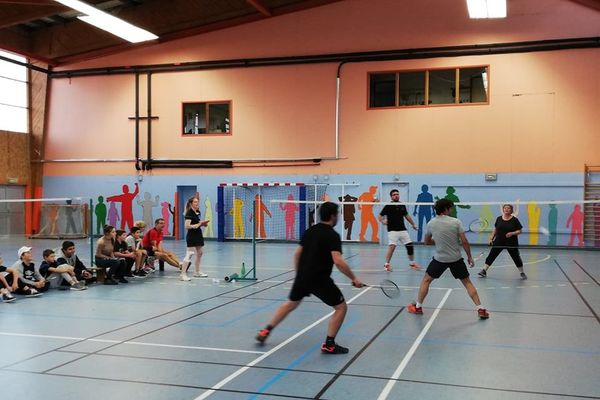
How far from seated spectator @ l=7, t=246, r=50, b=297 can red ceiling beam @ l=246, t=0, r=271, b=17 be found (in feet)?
50.7

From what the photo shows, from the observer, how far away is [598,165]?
2145 cm

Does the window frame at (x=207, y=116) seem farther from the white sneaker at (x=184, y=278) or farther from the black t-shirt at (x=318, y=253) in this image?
the black t-shirt at (x=318, y=253)

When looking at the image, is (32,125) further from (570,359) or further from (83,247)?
(570,359)

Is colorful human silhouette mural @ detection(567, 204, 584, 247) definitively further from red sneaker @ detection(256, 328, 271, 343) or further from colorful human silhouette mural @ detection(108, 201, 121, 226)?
colorful human silhouette mural @ detection(108, 201, 121, 226)

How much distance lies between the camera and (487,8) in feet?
66.8

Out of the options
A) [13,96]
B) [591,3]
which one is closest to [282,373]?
[591,3]

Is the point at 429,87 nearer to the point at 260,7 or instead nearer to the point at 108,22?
the point at 260,7

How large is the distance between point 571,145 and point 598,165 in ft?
4.13

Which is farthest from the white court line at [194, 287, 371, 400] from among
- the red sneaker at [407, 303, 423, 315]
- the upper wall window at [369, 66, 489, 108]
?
the upper wall window at [369, 66, 489, 108]

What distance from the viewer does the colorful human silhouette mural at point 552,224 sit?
2181cm

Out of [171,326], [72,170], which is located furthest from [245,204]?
[171,326]

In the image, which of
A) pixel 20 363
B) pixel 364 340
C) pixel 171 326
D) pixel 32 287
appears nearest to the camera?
pixel 20 363

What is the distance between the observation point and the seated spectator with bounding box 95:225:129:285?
12.6m

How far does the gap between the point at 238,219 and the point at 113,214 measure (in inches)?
267
